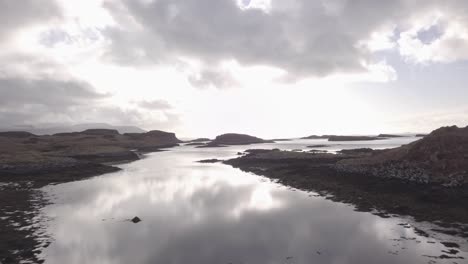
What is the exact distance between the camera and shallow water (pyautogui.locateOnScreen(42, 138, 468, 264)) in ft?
57.0

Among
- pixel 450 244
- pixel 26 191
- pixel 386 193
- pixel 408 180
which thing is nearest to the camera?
pixel 450 244

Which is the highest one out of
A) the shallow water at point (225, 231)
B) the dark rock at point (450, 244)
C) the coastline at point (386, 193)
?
the coastline at point (386, 193)

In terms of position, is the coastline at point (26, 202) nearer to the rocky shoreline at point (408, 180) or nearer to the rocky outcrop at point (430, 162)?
the rocky shoreline at point (408, 180)

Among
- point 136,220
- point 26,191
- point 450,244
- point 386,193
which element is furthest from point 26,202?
point 386,193

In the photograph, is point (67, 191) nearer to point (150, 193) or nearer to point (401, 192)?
point (150, 193)

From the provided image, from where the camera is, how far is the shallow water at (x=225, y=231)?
57.0ft

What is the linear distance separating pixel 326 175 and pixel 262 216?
72.8 ft

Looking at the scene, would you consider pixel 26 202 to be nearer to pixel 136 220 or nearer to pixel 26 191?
pixel 26 191

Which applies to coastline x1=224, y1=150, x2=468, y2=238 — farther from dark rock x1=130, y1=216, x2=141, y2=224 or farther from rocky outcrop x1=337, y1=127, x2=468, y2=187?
dark rock x1=130, y1=216, x2=141, y2=224

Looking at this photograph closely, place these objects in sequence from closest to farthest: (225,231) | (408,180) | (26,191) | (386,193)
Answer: (225,231) < (386,193) < (408,180) < (26,191)

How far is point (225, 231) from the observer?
22.4m

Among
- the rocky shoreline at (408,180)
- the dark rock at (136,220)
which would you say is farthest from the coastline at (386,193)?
the dark rock at (136,220)

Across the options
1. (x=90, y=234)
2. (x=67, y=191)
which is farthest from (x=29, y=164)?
(x=90, y=234)

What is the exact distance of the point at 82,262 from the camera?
17.1m
